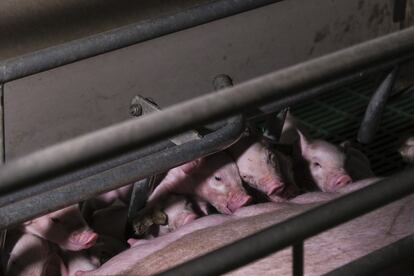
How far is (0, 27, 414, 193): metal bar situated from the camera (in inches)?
38.3

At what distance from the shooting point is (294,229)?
4.05ft

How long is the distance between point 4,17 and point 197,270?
1.92 metres

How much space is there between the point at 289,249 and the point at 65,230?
67cm

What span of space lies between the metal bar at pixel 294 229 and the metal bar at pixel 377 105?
1479 millimetres

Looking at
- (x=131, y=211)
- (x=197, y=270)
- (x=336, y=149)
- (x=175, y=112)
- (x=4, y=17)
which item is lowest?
(x=197, y=270)

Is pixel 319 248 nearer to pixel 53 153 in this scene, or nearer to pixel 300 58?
pixel 53 153

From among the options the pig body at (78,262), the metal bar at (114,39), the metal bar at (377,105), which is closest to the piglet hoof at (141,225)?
the pig body at (78,262)

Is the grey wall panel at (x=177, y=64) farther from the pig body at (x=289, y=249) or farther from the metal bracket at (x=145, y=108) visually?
the pig body at (x=289, y=249)

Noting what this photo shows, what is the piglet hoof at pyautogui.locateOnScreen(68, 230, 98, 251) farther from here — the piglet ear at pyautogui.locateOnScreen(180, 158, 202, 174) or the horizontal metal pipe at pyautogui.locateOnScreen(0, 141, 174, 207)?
the piglet ear at pyautogui.locateOnScreen(180, 158, 202, 174)

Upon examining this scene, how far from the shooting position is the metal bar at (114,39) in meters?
1.99

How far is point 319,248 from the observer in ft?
5.71

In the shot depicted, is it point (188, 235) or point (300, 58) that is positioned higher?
point (300, 58)

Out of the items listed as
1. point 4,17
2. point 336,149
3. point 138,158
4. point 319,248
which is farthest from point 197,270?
point 4,17

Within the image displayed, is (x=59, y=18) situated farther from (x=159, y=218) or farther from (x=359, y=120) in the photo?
(x=359, y=120)
